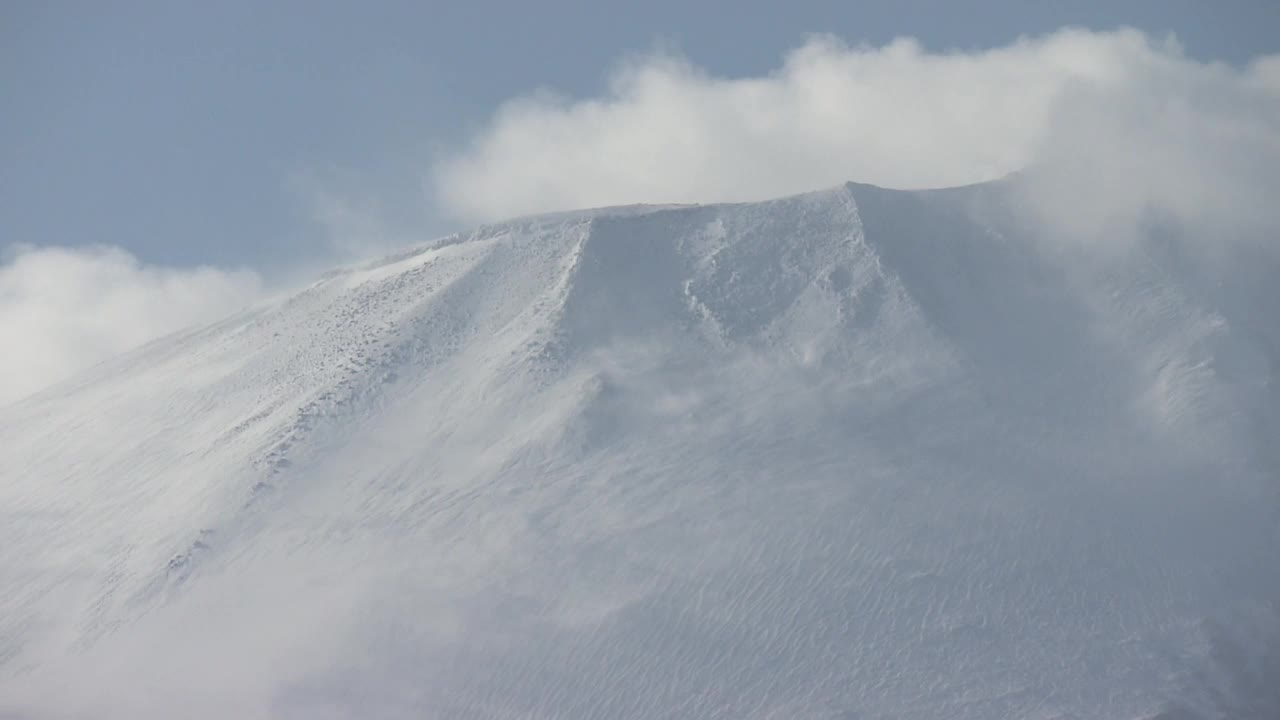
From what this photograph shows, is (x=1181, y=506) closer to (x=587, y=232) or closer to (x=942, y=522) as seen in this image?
(x=942, y=522)

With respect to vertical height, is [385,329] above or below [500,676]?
above

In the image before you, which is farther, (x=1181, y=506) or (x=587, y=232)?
(x=587, y=232)

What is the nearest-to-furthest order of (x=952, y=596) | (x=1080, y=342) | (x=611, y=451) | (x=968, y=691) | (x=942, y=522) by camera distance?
1. (x=968, y=691)
2. (x=952, y=596)
3. (x=942, y=522)
4. (x=611, y=451)
5. (x=1080, y=342)

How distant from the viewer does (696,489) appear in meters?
106

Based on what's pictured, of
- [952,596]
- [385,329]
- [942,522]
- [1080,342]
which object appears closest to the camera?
[952,596]

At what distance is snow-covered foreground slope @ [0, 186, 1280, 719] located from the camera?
92.3 metres

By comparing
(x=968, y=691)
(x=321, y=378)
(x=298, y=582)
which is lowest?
(x=968, y=691)

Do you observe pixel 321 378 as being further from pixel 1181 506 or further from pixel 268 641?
pixel 1181 506

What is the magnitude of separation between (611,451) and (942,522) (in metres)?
20.9

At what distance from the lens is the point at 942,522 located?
331ft

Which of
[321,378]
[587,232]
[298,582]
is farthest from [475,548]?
[587,232]

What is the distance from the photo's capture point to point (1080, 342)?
119 meters

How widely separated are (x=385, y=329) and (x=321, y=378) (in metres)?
6.15

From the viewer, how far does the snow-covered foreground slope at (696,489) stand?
303 ft
